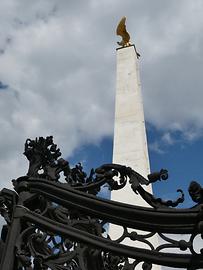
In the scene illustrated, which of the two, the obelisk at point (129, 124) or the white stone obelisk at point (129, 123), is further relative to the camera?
the white stone obelisk at point (129, 123)

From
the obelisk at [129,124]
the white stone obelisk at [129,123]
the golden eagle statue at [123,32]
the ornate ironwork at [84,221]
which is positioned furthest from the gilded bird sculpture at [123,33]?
the ornate ironwork at [84,221]

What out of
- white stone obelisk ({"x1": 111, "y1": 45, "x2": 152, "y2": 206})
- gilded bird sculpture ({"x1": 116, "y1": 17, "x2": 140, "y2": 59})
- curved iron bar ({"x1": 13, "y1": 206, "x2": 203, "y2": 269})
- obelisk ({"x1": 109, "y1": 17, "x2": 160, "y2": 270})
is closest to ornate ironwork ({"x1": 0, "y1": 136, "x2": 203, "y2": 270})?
curved iron bar ({"x1": 13, "y1": 206, "x2": 203, "y2": 269})

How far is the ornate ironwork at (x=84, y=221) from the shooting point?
2781 mm

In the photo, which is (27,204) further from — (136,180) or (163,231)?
(163,231)

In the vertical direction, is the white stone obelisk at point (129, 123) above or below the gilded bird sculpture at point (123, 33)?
below

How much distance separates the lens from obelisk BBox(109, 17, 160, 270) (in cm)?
1068

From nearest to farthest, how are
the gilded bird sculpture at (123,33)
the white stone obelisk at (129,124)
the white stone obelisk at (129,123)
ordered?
the white stone obelisk at (129,124) < the white stone obelisk at (129,123) < the gilded bird sculpture at (123,33)

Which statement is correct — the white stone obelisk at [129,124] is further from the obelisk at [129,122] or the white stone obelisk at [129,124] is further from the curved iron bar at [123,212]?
the curved iron bar at [123,212]

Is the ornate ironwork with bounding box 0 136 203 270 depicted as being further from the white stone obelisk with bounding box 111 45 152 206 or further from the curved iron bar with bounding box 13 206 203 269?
the white stone obelisk with bounding box 111 45 152 206

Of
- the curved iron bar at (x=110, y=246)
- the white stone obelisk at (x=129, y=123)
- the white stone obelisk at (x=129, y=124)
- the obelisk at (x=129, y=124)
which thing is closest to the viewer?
the curved iron bar at (x=110, y=246)

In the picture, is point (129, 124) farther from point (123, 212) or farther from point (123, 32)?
point (123, 212)

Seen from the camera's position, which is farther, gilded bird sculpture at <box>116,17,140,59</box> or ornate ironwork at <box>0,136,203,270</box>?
gilded bird sculpture at <box>116,17,140,59</box>

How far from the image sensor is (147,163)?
11.3m

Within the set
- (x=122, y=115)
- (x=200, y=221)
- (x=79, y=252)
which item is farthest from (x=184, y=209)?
(x=122, y=115)
